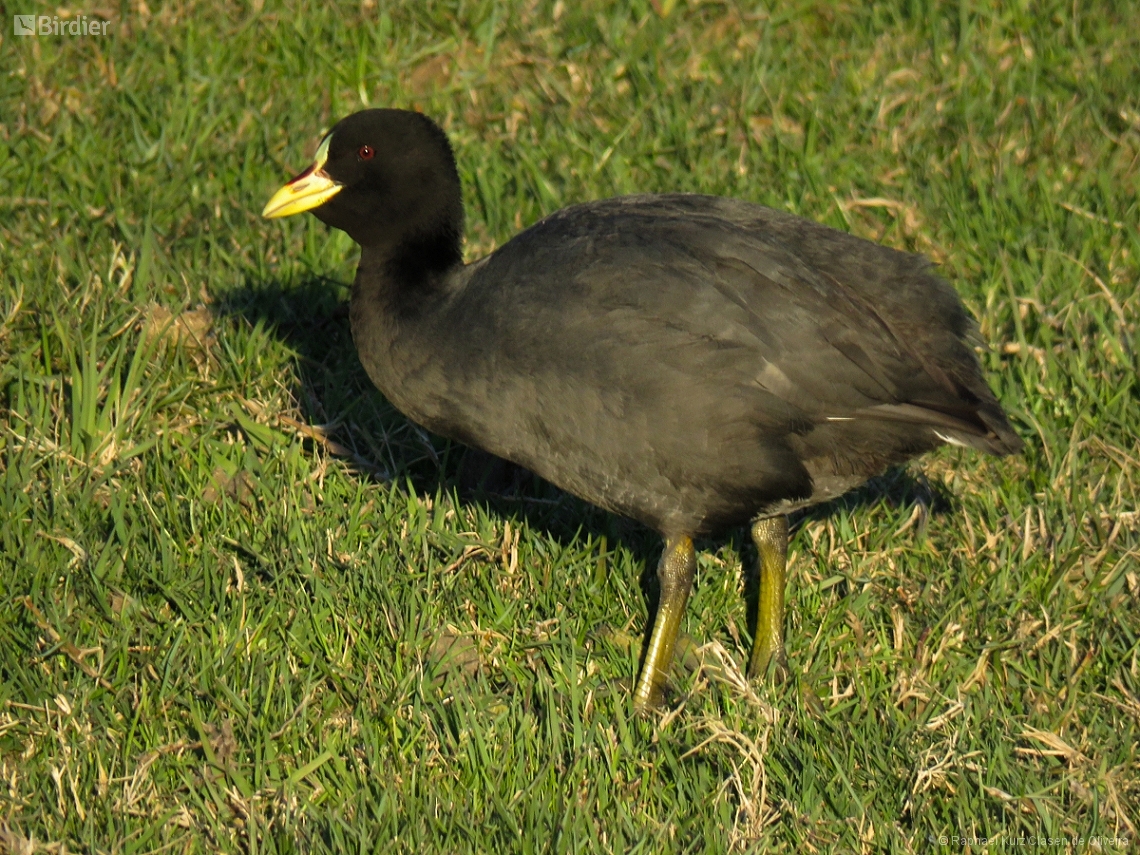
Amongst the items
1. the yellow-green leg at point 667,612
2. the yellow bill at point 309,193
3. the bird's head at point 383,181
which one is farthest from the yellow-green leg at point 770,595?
the yellow bill at point 309,193

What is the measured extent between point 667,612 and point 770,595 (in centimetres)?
33

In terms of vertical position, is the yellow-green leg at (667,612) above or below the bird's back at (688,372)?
below

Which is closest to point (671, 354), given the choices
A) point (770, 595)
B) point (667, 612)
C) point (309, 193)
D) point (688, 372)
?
point (688, 372)

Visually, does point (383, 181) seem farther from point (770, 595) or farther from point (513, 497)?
point (770, 595)

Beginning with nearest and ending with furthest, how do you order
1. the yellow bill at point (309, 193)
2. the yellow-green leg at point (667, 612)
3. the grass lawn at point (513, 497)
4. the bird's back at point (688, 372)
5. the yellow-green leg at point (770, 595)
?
the grass lawn at point (513, 497)
the bird's back at point (688, 372)
the yellow-green leg at point (667, 612)
the yellow-green leg at point (770, 595)
the yellow bill at point (309, 193)

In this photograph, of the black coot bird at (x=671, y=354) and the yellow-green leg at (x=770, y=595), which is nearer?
the black coot bird at (x=671, y=354)

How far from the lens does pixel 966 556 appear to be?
Answer: 4.11m

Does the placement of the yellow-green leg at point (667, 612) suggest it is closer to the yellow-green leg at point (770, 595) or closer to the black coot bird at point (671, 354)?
the black coot bird at point (671, 354)

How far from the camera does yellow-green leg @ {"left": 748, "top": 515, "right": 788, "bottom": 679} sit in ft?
12.6

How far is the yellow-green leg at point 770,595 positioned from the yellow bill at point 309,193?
4.95ft

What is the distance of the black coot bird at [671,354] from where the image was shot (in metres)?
3.50

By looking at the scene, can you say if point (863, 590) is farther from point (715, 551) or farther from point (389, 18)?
point (389, 18)

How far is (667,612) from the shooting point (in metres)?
3.77

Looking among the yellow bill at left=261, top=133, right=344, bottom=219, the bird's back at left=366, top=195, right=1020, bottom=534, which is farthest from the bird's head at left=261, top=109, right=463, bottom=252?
the bird's back at left=366, top=195, right=1020, bottom=534
